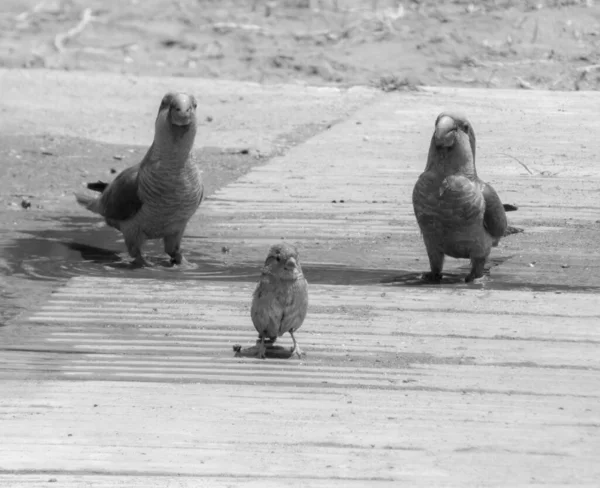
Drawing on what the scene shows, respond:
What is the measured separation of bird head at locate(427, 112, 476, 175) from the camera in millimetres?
7875

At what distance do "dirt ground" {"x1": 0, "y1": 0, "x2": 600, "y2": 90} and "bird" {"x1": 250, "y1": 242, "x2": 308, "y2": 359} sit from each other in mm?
11084

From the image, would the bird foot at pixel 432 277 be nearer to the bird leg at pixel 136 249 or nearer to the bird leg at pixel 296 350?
the bird leg at pixel 136 249

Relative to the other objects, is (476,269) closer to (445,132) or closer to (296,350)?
(445,132)

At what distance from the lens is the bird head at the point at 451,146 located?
788 centimetres

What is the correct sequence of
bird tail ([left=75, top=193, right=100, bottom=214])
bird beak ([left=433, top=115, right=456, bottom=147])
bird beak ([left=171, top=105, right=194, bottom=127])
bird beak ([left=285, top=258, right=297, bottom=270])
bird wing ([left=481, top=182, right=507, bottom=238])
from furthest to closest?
1. bird tail ([left=75, top=193, right=100, bottom=214])
2. bird beak ([left=171, top=105, right=194, bottom=127])
3. bird wing ([left=481, top=182, right=507, bottom=238])
4. bird beak ([left=433, top=115, right=456, bottom=147])
5. bird beak ([left=285, top=258, right=297, bottom=270])

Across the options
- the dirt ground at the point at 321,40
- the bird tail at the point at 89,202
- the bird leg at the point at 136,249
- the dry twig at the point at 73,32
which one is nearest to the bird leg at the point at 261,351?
the bird leg at the point at 136,249

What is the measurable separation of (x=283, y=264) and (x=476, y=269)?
7.78 feet

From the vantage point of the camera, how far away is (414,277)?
27.6 feet

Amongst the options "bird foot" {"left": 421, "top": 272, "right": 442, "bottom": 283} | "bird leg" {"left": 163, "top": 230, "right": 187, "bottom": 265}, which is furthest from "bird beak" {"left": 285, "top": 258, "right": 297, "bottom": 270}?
"bird leg" {"left": 163, "top": 230, "right": 187, "bottom": 265}

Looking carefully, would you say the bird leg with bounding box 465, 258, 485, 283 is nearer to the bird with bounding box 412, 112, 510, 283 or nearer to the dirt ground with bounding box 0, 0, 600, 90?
the bird with bounding box 412, 112, 510, 283

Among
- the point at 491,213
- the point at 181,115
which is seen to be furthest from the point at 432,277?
the point at 181,115

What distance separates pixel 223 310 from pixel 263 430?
216 cm

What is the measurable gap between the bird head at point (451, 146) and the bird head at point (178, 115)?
157 centimetres

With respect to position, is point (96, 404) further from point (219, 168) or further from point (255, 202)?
point (219, 168)
